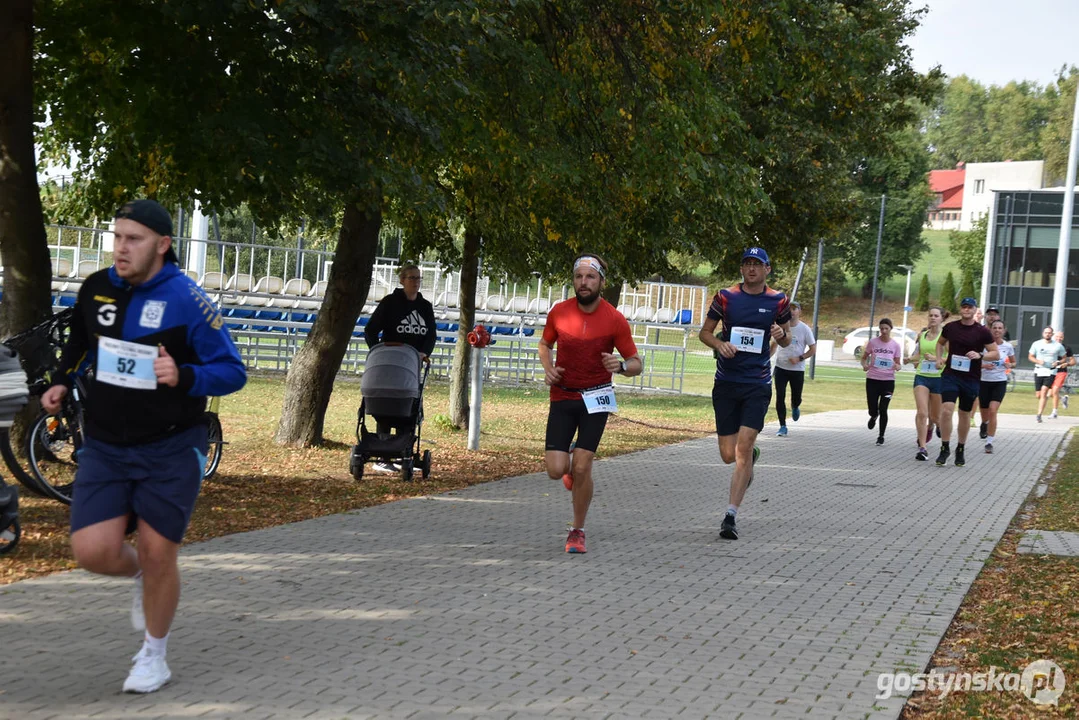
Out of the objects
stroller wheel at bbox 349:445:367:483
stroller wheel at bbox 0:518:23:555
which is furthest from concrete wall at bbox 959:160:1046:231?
stroller wheel at bbox 0:518:23:555

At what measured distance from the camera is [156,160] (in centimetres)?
1233

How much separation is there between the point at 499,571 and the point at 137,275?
380 centimetres

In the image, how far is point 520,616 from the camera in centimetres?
695

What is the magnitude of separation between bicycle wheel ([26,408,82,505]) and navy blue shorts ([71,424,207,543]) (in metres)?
4.54

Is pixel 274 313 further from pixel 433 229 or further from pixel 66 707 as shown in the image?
pixel 66 707

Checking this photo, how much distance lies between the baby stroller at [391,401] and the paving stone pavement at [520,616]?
904 mm

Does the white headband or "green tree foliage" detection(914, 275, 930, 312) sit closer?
the white headband

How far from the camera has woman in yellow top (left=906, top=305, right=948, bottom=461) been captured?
1747 centimetres

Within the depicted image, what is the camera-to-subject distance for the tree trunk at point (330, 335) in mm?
14062

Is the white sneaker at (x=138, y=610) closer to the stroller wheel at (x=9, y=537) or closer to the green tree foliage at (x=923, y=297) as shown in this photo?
the stroller wheel at (x=9, y=537)

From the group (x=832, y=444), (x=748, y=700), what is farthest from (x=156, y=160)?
(x=832, y=444)

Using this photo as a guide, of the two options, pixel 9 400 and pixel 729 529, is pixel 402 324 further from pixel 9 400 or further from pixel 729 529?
pixel 9 400

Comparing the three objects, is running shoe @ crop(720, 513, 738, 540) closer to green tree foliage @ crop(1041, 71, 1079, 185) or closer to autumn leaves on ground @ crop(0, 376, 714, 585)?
autumn leaves on ground @ crop(0, 376, 714, 585)

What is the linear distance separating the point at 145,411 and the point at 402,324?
24.1ft
